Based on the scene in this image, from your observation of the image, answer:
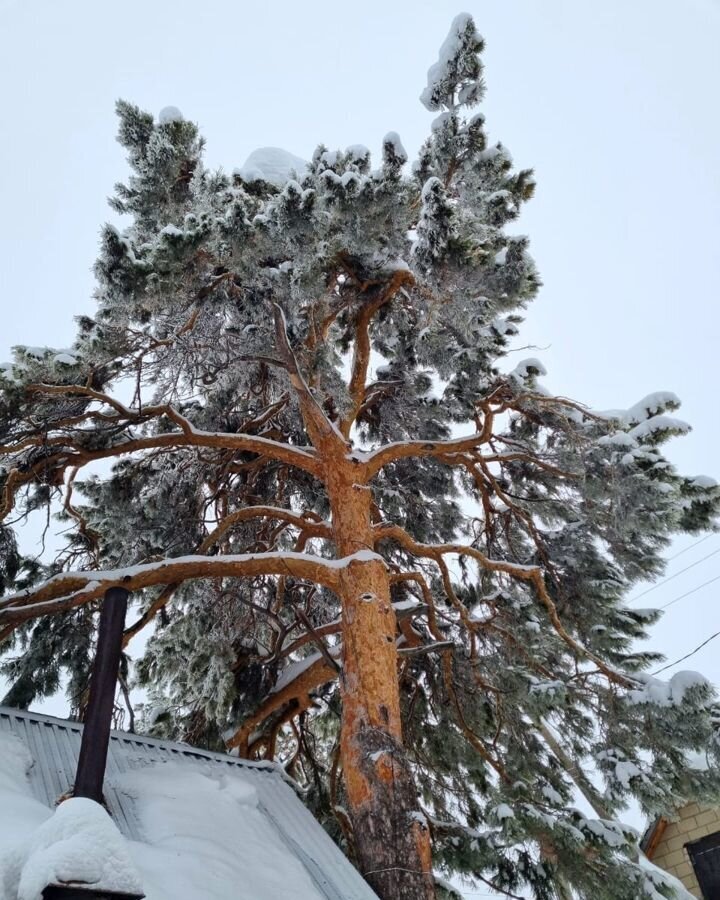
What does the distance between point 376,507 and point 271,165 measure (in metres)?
3.72

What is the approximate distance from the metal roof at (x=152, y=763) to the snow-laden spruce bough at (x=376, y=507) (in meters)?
0.27

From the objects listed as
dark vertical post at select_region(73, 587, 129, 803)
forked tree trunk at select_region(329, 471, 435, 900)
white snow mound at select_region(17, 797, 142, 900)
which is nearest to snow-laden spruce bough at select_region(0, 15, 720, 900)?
forked tree trunk at select_region(329, 471, 435, 900)

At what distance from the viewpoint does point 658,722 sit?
521cm

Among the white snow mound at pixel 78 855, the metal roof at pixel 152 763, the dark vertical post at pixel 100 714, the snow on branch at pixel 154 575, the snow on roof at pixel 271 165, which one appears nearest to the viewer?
the white snow mound at pixel 78 855

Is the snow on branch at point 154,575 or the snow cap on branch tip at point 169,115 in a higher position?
the snow cap on branch tip at point 169,115

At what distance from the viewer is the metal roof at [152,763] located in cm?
374

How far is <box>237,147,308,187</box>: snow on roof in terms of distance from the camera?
696 cm

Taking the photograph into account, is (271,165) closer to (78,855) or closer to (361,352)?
(361,352)

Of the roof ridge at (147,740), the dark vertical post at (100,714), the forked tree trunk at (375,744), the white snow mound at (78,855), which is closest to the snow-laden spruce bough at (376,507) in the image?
the forked tree trunk at (375,744)

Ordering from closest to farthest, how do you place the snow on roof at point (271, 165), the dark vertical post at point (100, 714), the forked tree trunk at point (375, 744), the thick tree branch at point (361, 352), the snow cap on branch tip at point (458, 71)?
the dark vertical post at point (100, 714) → the forked tree trunk at point (375, 744) → the snow cap on branch tip at point (458, 71) → the snow on roof at point (271, 165) → the thick tree branch at point (361, 352)

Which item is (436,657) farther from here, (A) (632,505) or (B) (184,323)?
(B) (184,323)

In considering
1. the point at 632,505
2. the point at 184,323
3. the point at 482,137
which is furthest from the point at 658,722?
the point at 184,323

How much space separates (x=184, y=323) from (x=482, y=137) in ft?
10.2

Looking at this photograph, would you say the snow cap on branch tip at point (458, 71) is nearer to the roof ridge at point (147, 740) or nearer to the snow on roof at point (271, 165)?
the snow on roof at point (271, 165)
